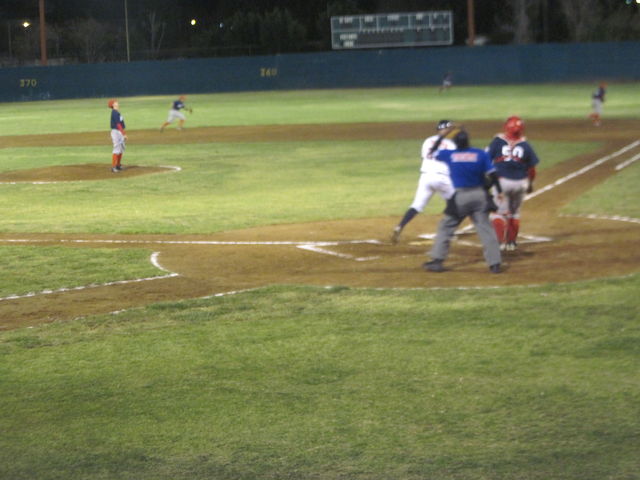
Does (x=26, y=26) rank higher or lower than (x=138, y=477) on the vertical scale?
higher

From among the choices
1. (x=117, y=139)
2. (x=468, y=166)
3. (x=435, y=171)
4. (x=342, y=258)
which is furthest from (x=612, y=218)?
(x=117, y=139)

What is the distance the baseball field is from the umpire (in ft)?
1.37

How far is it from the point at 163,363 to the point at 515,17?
85651 millimetres

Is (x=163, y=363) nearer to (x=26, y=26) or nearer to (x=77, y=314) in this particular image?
(x=77, y=314)

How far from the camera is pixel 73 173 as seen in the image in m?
25.8

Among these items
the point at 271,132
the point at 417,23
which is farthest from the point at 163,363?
the point at 417,23

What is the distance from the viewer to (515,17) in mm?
89938

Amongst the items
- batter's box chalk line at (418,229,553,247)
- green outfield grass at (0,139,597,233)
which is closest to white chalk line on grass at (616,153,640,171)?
green outfield grass at (0,139,597,233)

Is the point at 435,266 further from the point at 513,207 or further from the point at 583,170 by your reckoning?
the point at 583,170

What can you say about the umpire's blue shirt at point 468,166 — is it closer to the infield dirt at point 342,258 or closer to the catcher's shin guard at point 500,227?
the infield dirt at point 342,258

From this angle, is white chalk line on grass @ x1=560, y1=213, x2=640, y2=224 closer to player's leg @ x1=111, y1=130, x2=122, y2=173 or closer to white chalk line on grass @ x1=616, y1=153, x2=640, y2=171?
white chalk line on grass @ x1=616, y1=153, x2=640, y2=171

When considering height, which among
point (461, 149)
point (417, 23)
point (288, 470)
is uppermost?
point (417, 23)

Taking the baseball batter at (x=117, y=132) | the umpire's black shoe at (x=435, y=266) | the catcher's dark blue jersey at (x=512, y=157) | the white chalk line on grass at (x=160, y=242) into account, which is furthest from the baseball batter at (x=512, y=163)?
the baseball batter at (x=117, y=132)

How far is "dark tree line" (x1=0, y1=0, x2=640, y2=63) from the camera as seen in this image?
282ft
